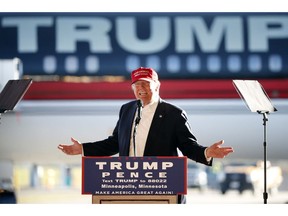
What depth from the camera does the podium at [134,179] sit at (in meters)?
3.24

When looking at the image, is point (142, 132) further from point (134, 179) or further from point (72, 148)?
point (134, 179)

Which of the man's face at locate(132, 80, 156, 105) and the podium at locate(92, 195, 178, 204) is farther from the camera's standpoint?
the man's face at locate(132, 80, 156, 105)

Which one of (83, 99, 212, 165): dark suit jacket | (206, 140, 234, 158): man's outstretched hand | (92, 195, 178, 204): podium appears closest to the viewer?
(92, 195, 178, 204): podium

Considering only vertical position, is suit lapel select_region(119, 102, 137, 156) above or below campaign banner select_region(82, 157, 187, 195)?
above

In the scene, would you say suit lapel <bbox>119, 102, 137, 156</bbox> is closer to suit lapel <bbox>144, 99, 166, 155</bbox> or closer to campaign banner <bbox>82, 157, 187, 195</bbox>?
suit lapel <bbox>144, 99, 166, 155</bbox>

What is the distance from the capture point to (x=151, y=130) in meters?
3.65

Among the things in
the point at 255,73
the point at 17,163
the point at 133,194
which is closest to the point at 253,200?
the point at 255,73

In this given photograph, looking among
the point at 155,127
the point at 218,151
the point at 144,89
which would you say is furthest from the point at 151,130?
the point at 218,151

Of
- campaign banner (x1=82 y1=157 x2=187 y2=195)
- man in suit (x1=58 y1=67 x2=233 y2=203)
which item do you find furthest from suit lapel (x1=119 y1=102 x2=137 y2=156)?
campaign banner (x1=82 y1=157 x2=187 y2=195)

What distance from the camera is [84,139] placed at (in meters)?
8.79

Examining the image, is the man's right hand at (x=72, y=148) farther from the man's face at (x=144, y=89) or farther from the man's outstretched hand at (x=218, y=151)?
the man's outstretched hand at (x=218, y=151)

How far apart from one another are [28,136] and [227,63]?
259 cm

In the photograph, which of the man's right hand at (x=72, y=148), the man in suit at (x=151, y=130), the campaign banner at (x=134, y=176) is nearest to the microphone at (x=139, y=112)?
the man in suit at (x=151, y=130)

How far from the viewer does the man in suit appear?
143 inches
